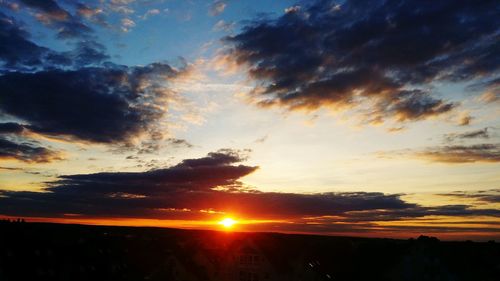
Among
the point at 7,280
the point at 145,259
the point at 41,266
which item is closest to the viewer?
the point at 7,280

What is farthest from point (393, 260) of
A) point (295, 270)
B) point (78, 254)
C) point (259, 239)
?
point (78, 254)

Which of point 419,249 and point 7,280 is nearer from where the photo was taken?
point 7,280

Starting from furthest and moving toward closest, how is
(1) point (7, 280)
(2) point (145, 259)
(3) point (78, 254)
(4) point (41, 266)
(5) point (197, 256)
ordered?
(5) point (197, 256), (2) point (145, 259), (3) point (78, 254), (4) point (41, 266), (1) point (7, 280)

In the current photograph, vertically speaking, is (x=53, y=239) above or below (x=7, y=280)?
above

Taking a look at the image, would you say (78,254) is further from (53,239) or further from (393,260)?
(393,260)

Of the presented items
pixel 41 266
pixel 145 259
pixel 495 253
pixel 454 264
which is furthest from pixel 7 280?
pixel 495 253

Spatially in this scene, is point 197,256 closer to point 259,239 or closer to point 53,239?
point 259,239
